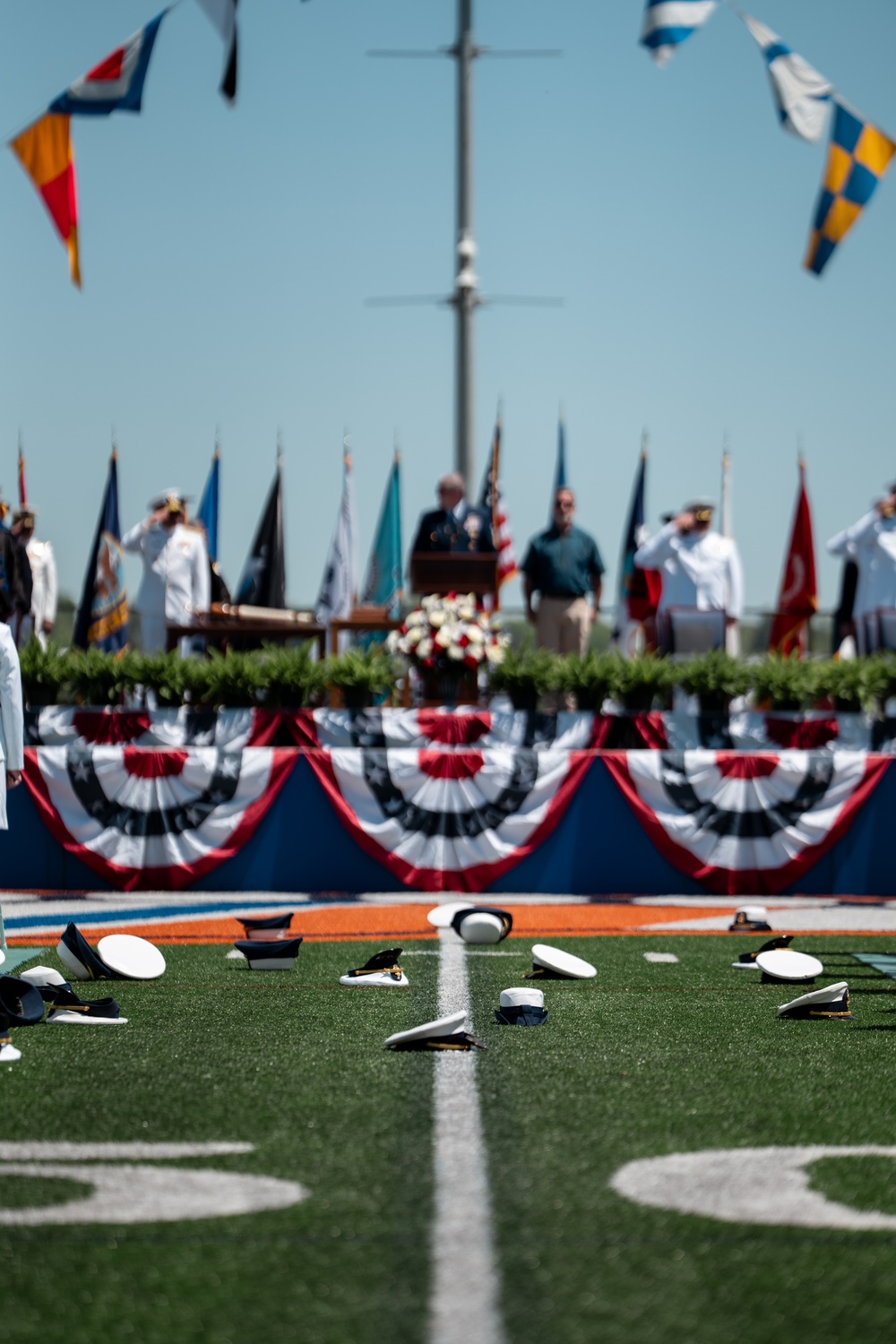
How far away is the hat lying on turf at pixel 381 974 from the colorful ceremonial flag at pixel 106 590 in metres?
12.8

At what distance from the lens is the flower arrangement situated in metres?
11.3

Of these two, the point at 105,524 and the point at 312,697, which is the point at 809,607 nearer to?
the point at 105,524

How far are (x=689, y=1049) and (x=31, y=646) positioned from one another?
7511 mm

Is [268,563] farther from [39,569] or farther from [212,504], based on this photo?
[39,569]

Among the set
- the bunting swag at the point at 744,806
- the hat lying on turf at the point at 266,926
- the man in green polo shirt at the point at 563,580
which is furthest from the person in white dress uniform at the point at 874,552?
the hat lying on turf at the point at 266,926

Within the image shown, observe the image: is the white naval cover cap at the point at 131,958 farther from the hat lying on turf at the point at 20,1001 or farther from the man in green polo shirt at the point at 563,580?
the man in green polo shirt at the point at 563,580

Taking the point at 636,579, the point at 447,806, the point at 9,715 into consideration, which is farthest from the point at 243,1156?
the point at 636,579

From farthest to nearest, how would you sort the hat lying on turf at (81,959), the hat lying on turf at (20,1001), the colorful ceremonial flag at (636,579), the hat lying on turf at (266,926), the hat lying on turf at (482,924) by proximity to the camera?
the colorful ceremonial flag at (636,579) → the hat lying on turf at (482,924) → the hat lying on turf at (266,926) → the hat lying on turf at (81,959) → the hat lying on turf at (20,1001)

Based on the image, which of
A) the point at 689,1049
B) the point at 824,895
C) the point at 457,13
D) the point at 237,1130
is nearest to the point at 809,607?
the point at 457,13

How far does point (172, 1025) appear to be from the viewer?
5.54 metres

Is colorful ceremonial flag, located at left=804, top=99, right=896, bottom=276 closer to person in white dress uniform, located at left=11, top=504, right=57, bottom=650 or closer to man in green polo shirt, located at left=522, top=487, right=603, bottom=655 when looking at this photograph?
man in green polo shirt, located at left=522, top=487, right=603, bottom=655

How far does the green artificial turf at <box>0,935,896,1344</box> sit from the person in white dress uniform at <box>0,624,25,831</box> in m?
1.16

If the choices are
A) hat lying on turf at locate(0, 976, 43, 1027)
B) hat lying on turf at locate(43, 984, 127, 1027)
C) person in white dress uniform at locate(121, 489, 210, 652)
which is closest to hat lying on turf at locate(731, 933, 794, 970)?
hat lying on turf at locate(43, 984, 127, 1027)

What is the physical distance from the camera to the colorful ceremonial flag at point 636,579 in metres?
18.5
